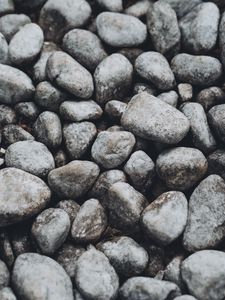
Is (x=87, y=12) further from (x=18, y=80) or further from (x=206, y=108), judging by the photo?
(x=206, y=108)

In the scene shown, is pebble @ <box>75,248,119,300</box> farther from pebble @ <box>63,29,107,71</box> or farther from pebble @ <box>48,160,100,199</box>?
pebble @ <box>63,29,107,71</box>

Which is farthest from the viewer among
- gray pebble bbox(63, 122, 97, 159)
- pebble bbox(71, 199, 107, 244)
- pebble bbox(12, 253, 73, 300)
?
gray pebble bbox(63, 122, 97, 159)

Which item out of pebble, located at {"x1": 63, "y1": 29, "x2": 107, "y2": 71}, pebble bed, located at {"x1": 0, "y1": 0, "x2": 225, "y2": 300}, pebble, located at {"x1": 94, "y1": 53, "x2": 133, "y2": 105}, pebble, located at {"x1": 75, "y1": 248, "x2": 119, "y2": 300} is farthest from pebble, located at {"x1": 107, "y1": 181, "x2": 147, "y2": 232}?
pebble, located at {"x1": 63, "y1": 29, "x2": 107, "y2": 71}

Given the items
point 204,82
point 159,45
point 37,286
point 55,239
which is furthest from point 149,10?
point 37,286

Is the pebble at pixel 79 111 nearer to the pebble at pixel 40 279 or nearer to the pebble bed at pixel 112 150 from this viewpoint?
the pebble bed at pixel 112 150

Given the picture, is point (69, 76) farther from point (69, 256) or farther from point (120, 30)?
point (69, 256)

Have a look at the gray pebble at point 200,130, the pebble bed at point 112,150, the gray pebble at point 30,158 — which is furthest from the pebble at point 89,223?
the gray pebble at point 200,130
